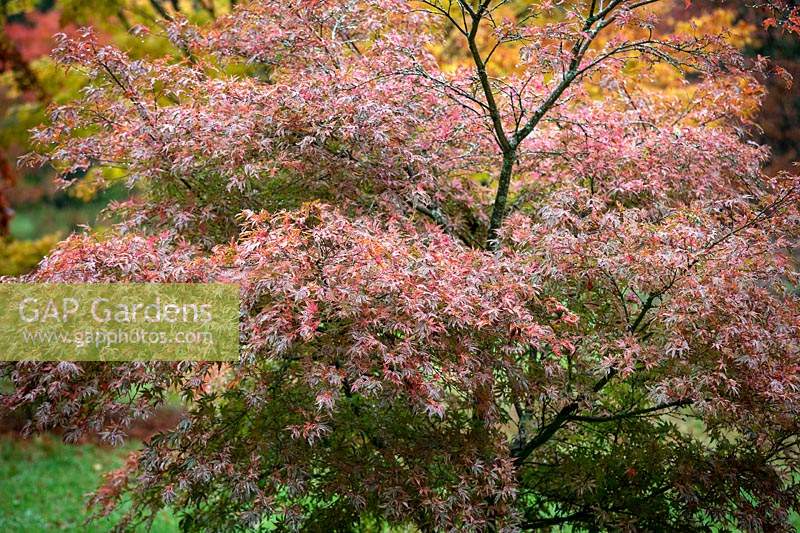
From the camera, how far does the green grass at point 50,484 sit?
7.93 metres

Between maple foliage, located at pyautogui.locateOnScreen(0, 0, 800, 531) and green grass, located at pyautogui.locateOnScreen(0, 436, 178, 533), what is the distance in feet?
11.7

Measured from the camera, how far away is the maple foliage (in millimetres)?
3520

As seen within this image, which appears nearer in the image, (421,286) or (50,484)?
(421,286)

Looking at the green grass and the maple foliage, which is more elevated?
the maple foliage

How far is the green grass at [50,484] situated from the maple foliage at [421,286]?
3566 mm

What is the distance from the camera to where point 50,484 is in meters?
9.30

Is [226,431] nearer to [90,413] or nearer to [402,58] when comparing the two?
[90,413]

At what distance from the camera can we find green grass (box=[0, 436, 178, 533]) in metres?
7.93

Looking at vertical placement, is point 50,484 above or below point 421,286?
below

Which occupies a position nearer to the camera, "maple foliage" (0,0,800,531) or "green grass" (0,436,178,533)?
"maple foliage" (0,0,800,531)

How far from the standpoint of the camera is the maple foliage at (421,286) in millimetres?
3520

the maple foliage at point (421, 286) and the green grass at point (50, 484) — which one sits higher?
the maple foliage at point (421, 286)

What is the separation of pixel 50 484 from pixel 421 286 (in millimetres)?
7613

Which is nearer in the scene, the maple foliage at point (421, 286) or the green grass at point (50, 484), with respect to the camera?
the maple foliage at point (421, 286)
